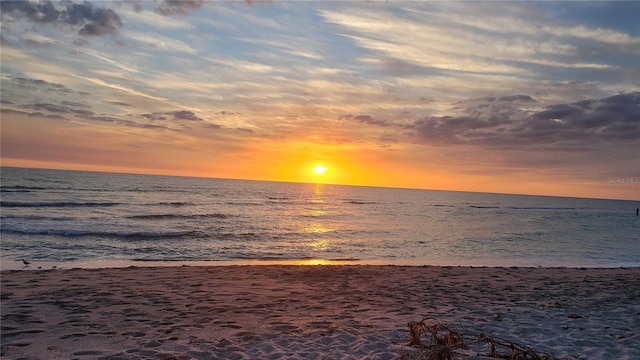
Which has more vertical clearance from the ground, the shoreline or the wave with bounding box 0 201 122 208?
the shoreline

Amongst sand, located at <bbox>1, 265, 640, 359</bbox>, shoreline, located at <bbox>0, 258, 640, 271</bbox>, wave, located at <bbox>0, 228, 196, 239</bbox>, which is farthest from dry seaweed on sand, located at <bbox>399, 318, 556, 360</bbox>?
wave, located at <bbox>0, 228, 196, 239</bbox>

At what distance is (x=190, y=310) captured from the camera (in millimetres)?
8953

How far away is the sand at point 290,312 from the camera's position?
21.4ft

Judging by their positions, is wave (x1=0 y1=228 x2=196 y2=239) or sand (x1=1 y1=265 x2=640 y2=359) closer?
sand (x1=1 y1=265 x2=640 y2=359)

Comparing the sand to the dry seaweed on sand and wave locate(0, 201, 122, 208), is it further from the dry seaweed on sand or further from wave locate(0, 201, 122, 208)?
wave locate(0, 201, 122, 208)

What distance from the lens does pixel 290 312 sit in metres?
8.95

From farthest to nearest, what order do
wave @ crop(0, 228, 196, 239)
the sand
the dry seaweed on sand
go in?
wave @ crop(0, 228, 196, 239) → the sand → the dry seaweed on sand

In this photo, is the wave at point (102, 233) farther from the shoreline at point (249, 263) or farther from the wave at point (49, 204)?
the wave at point (49, 204)

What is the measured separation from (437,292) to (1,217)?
98.0ft

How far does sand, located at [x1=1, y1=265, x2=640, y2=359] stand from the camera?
652cm

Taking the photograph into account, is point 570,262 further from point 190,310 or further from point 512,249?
point 190,310

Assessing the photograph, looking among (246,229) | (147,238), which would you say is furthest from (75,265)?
(246,229)

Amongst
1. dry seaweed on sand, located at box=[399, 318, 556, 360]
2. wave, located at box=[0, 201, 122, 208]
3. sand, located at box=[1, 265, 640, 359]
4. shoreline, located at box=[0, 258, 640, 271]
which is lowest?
wave, located at box=[0, 201, 122, 208]

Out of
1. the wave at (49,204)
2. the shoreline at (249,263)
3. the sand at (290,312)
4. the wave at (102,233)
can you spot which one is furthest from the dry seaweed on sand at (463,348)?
the wave at (49,204)
